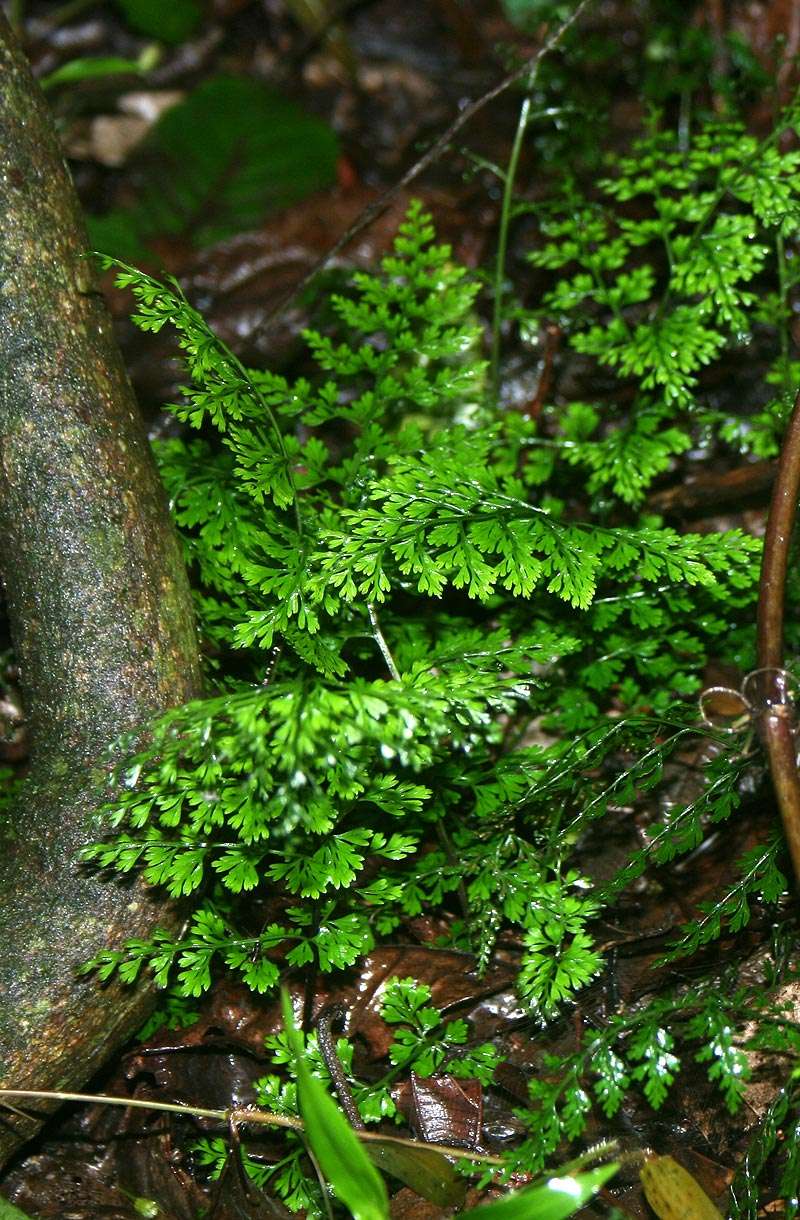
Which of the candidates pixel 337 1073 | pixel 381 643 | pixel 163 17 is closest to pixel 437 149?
pixel 381 643

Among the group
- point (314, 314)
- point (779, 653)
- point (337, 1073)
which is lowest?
point (337, 1073)

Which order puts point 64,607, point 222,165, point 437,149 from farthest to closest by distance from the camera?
1. point 222,165
2. point 437,149
3. point 64,607

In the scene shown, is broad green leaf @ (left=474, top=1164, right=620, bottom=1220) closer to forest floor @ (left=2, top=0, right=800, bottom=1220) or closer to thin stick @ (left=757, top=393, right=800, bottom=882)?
forest floor @ (left=2, top=0, right=800, bottom=1220)

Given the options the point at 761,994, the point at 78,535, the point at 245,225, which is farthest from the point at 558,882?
the point at 245,225

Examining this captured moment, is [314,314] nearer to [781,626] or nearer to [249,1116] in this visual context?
[781,626]

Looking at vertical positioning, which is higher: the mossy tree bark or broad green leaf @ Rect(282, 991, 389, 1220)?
the mossy tree bark

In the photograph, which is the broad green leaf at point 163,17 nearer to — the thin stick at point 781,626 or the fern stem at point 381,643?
the fern stem at point 381,643

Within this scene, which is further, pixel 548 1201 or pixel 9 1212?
pixel 9 1212

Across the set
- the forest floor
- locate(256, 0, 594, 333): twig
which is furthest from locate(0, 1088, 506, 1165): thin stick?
locate(256, 0, 594, 333): twig
